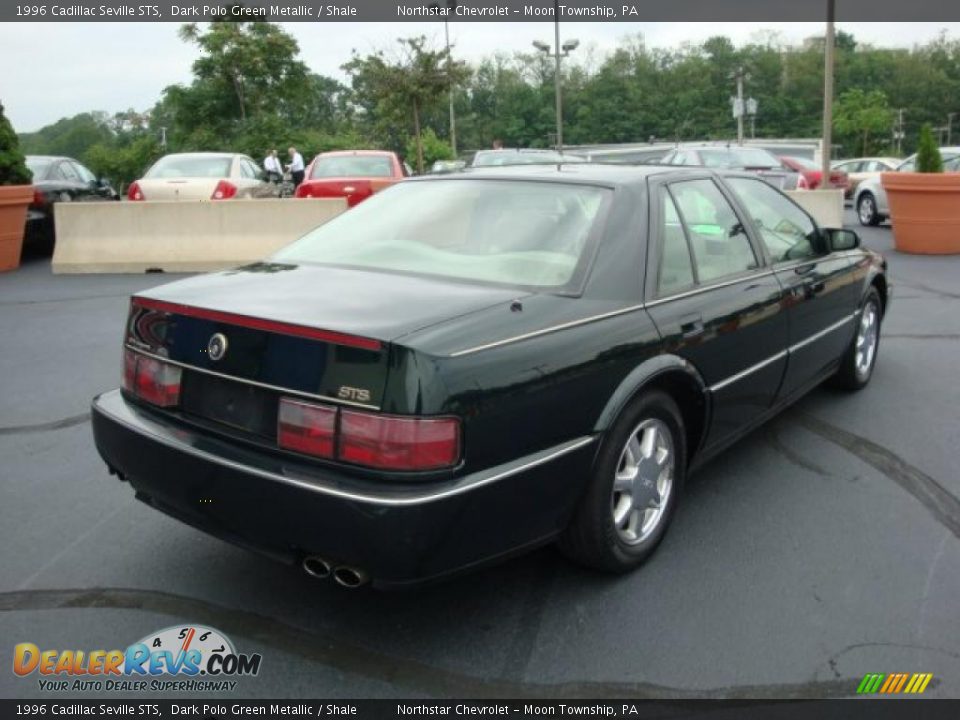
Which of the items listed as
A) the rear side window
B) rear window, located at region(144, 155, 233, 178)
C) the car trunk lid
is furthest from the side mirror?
rear window, located at region(144, 155, 233, 178)

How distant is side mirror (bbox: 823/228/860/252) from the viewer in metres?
4.94

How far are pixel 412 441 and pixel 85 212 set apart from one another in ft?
33.4

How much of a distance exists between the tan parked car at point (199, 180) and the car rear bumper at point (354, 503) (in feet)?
34.4

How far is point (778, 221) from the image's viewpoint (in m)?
4.60

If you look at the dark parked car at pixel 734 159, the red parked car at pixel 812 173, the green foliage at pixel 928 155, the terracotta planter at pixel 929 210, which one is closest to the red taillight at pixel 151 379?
the terracotta planter at pixel 929 210

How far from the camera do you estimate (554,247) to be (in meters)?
3.31

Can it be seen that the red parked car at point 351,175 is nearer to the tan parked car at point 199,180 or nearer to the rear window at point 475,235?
the tan parked car at point 199,180

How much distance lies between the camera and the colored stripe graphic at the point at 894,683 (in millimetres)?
2617

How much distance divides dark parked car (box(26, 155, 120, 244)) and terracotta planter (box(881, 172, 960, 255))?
40.1 ft

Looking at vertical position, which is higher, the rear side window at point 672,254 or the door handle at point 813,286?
the rear side window at point 672,254

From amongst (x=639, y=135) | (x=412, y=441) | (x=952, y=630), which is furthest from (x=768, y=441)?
(x=639, y=135)

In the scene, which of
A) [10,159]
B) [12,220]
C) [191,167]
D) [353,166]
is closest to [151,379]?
[12,220]

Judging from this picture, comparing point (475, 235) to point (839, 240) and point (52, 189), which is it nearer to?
point (839, 240)

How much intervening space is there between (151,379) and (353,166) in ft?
36.3
